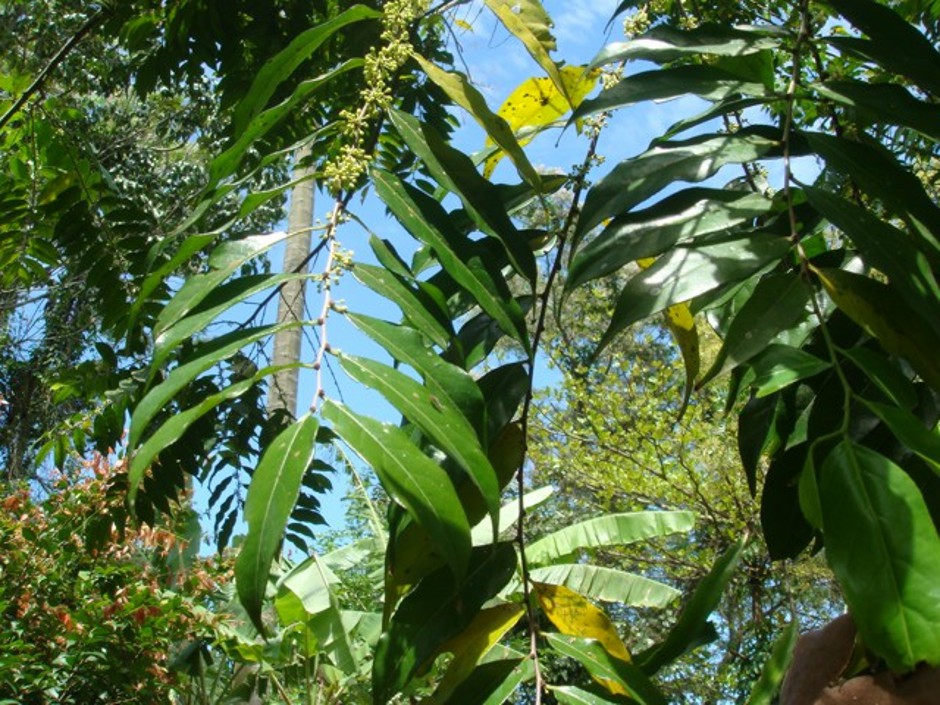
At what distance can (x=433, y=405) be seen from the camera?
0.47 m

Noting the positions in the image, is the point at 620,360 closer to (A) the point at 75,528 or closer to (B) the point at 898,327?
(A) the point at 75,528

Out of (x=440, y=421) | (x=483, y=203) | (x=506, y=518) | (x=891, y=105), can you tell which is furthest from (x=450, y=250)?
(x=506, y=518)

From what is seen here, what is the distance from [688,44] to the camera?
2.21 feet

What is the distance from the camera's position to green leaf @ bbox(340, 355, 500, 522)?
45cm

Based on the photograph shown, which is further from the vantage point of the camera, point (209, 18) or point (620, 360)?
point (620, 360)

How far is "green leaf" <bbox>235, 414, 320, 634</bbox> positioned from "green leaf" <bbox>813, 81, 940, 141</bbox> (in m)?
0.40

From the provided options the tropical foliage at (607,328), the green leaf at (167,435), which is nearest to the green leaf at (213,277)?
the tropical foliage at (607,328)

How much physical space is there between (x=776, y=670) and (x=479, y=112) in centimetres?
39

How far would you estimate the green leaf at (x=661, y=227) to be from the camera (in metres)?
0.58

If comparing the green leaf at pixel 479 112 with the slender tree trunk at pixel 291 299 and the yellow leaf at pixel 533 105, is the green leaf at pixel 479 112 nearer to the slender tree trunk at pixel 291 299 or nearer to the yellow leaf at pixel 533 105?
the yellow leaf at pixel 533 105

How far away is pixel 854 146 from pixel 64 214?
44.1 inches

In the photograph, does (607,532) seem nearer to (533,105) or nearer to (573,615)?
(533,105)

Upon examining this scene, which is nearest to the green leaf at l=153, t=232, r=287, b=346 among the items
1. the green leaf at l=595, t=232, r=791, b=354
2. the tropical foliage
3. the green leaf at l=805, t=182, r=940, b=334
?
the tropical foliage

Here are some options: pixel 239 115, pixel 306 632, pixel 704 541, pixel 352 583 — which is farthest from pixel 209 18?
pixel 704 541
